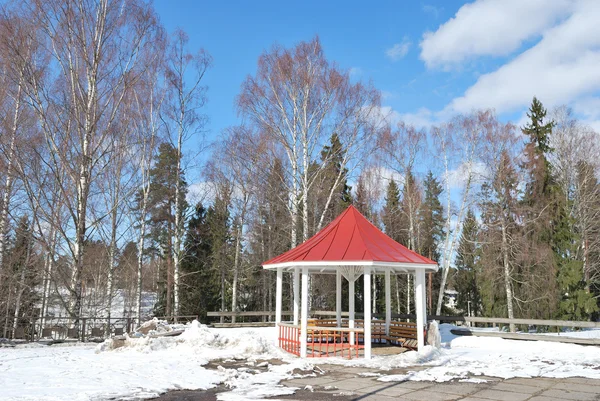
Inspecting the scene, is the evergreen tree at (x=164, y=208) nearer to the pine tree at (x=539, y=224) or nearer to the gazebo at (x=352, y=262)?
the gazebo at (x=352, y=262)

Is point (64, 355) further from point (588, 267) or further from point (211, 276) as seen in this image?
point (588, 267)

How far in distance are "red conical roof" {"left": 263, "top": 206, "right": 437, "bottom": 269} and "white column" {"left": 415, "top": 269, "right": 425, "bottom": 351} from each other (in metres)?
0.42

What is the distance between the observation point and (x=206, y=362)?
9453 mm

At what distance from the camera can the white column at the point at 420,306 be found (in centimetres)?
1102

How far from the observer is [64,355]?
9961 mm

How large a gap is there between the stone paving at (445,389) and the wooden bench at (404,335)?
4.16 metres

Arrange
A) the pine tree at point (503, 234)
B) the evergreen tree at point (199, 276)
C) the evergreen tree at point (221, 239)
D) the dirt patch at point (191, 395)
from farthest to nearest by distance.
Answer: the evergreen tree at point (199, 276) → the evergreen tree at point (221, 239) → the pine tree at point (503, 234) → the dirt patch at point (191, 395)

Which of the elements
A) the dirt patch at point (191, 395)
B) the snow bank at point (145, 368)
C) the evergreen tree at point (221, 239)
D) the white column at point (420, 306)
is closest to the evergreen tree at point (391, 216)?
the evergreen tree at point (221, 239)

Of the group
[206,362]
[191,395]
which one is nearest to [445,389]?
[191,395]

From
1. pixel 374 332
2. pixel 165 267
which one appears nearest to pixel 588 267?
pixel 374 332

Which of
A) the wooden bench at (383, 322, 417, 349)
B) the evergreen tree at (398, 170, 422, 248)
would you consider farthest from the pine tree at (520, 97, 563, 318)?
the wooden bench at (383, 322, 417, 349)

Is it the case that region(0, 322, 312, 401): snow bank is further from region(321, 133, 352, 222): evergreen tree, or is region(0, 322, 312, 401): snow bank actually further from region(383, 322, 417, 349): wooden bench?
region(321, 133, 352, 222): evergreen tree

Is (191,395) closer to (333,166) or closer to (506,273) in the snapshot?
(333,166)

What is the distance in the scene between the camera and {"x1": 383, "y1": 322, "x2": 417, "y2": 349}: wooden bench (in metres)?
A: 12.1
